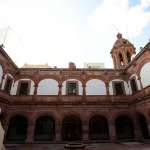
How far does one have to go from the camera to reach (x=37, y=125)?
16.4m

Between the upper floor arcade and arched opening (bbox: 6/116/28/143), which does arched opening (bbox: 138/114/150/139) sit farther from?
arched opening (bbox: 6/116/28/143)

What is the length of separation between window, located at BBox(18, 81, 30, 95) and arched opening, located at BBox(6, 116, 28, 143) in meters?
2.85

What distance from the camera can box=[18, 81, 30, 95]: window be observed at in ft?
56.7

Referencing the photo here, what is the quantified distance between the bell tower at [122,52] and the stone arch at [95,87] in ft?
21.4

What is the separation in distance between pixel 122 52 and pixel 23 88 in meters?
15.9

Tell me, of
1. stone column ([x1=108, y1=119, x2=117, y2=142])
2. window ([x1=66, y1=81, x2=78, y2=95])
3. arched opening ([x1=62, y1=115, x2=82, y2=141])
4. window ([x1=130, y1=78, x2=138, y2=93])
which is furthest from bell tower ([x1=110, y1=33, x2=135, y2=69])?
arched opening ([x1=62, y1=115, x2=82, y2=141])

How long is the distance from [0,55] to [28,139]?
29.9ft

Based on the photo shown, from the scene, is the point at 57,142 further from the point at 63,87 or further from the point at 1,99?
the point at 1,99

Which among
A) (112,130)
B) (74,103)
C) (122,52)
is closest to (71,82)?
(74,103)

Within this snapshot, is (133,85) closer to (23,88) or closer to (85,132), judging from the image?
(85,132)

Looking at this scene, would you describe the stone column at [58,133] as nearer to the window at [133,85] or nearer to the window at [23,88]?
the window at [23,88]

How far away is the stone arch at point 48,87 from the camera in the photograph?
17344mm

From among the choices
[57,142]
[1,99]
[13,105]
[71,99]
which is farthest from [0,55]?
[57,142]

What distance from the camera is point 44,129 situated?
1639 cm
